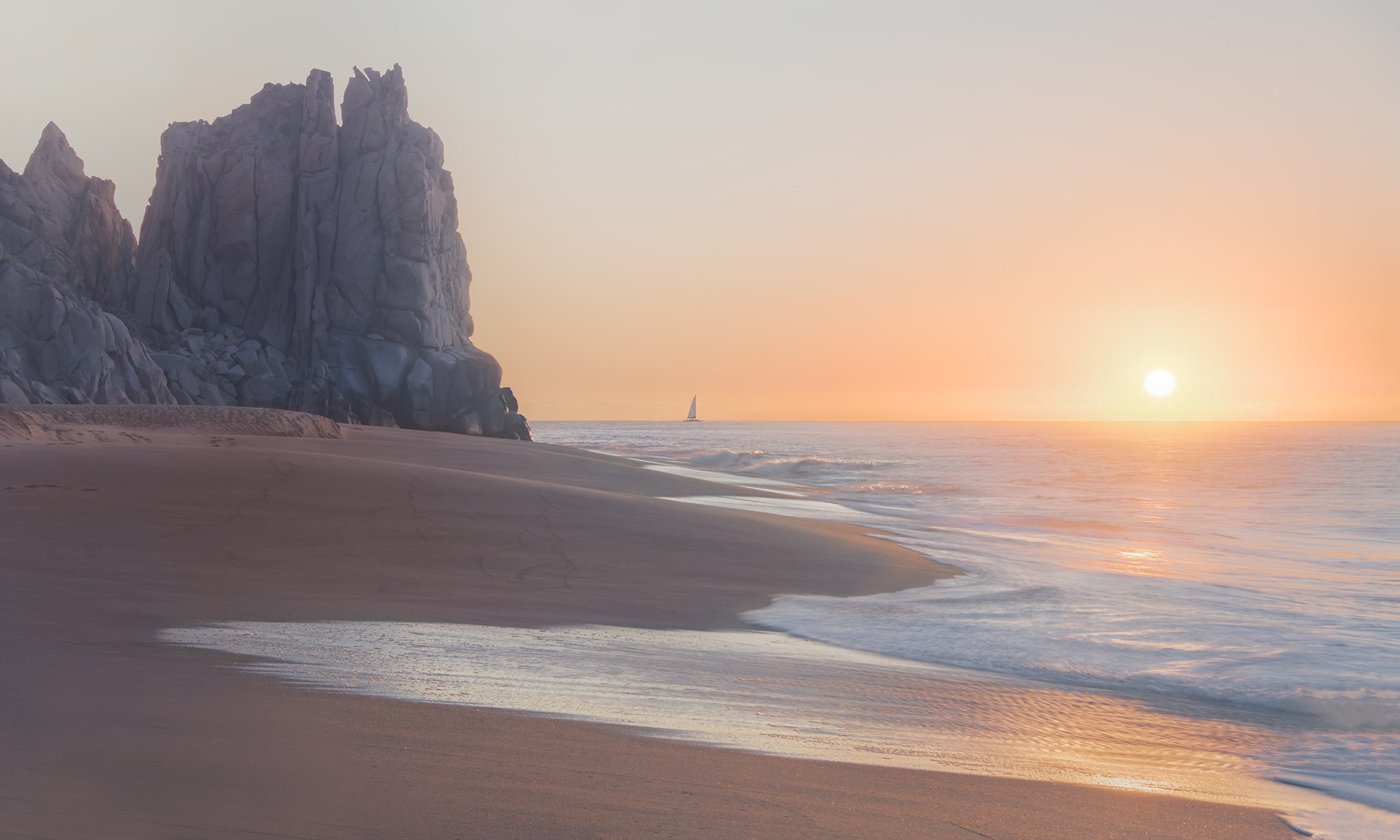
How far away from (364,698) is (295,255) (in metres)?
56.3

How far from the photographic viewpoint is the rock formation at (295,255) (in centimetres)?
5116

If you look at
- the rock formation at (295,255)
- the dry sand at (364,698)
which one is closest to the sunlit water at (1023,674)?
the dry sand at (364,698)

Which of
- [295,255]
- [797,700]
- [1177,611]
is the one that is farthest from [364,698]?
[295,255]

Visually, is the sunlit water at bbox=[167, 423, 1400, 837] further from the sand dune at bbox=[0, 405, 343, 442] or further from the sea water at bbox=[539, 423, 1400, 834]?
the sand dune at bbox=[0, 405, 343, 442]

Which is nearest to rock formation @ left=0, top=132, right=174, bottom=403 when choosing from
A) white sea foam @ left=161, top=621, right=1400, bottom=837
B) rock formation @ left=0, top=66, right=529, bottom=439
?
rock formation @ left=0, top=66, right=529, bottom=439

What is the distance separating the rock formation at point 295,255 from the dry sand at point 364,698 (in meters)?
37.1

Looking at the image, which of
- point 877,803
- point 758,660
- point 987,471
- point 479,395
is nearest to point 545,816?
point 877,803

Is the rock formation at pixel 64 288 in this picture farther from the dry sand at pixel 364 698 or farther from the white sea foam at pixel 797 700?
the white sea foam at pixel 797 700

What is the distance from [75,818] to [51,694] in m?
1.73

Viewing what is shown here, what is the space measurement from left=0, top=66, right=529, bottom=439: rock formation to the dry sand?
37.1 metres

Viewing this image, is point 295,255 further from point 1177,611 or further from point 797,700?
point 797,700

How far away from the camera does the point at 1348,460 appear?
→ 211ft

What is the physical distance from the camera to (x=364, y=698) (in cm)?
482

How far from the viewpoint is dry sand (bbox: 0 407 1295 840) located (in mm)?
3348
